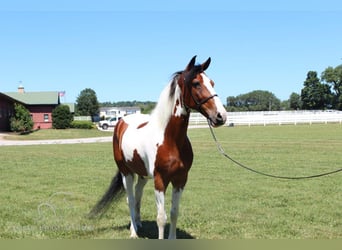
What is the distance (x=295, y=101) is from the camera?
335 ft

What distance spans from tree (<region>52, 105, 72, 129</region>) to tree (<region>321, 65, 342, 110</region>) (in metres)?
65.1

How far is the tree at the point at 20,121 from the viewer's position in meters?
38.5

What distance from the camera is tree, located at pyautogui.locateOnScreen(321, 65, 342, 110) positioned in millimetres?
87850

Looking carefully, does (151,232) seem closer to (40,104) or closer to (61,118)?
(61,118)

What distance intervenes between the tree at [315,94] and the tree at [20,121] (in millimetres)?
69076

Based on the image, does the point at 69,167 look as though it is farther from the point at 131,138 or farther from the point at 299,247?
the point at 299,247

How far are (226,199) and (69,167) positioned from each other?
7296 mm

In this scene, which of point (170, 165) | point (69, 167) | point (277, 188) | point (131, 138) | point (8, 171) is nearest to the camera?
point (170, 165)

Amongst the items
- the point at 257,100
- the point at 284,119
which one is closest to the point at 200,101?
the point at 284,119

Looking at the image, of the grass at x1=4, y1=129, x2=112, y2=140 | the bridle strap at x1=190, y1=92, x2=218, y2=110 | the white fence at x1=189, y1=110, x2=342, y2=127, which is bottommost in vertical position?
the grass at x1=4, y1=129, x2=112, y2=140

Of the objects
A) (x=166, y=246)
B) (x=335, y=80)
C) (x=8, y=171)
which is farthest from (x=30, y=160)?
(x=335, y=80)

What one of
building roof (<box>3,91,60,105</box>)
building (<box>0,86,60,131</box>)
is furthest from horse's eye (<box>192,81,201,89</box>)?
building roof (<box>3,91,60,105</box>)

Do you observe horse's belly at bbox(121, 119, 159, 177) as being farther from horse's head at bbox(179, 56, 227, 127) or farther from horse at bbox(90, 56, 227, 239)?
horse's head at bbox(179, 56, 227, 127)

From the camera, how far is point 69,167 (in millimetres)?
13625
